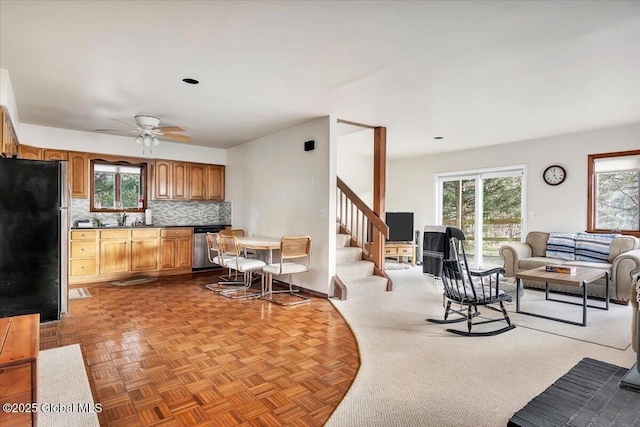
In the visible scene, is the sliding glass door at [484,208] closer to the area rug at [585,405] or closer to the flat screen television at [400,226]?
the flat screen television at [400,226]

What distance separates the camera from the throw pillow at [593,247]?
190 inches

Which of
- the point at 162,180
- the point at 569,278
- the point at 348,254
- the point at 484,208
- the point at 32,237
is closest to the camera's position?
the point at 32,237

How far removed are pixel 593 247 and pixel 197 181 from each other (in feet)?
22.2

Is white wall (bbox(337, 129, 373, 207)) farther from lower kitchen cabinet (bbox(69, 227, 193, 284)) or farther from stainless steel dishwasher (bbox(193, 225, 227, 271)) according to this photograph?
lower kitchen cabinet (bbox(69, 227, 193, 284))

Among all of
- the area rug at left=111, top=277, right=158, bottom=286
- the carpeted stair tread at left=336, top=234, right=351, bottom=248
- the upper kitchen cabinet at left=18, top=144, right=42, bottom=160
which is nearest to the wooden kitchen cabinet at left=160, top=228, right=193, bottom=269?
the area rug at left=111, top=277, right=158, bottom=286

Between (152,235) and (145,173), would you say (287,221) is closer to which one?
(152,235)

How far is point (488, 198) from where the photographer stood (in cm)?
673

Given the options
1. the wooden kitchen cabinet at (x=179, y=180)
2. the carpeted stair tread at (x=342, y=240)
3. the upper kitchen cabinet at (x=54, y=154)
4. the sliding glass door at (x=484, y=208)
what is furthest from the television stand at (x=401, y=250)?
the upper kitchen cabinet at (x=54, y=154)

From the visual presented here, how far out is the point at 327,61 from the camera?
293 centimetres

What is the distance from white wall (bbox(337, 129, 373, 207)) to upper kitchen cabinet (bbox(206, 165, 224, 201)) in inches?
99.0

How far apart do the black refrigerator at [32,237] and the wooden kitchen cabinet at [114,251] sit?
84.4 inches

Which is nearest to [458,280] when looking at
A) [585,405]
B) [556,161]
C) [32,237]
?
[585,405]

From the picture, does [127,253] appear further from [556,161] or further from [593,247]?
[556,161]

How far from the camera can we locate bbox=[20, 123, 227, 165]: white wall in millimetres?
5352
